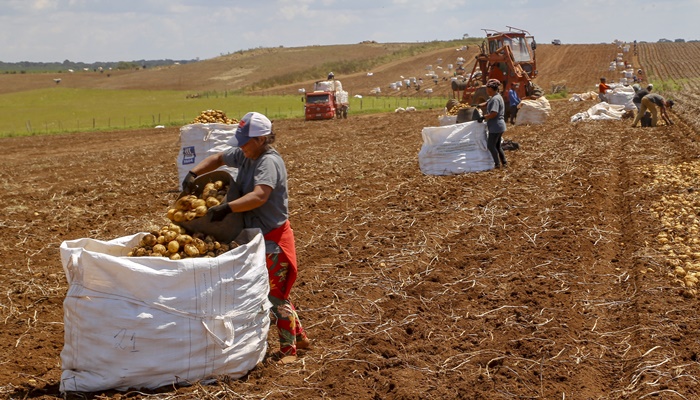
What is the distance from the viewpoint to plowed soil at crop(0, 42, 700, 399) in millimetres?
4688

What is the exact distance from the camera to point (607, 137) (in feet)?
59.3

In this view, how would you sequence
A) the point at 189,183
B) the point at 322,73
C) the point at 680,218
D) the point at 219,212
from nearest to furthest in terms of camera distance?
the point at 219,212 < the point at 189,183 < the point at 680,218 < the point at 322,73

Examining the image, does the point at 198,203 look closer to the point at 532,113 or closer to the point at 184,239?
the point at 184,239

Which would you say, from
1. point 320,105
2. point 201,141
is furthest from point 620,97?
point 201,141

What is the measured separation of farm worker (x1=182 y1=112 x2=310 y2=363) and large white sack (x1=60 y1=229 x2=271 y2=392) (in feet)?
1.28

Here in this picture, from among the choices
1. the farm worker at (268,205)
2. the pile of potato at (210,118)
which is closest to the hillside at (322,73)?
the pile of potato at (210,118)

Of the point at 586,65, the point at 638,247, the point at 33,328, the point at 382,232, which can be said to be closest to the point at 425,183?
the point at 382,232

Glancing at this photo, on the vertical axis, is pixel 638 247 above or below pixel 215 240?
below

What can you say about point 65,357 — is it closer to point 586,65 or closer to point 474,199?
point 474,199

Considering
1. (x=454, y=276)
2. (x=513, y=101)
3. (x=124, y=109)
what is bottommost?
(x=124, y=109)

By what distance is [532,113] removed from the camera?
2244 centimetres

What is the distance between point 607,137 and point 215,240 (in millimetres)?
15341

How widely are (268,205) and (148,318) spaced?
1.14 metres

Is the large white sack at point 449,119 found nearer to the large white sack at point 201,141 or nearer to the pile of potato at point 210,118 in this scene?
the pile of potato at point 210,118
